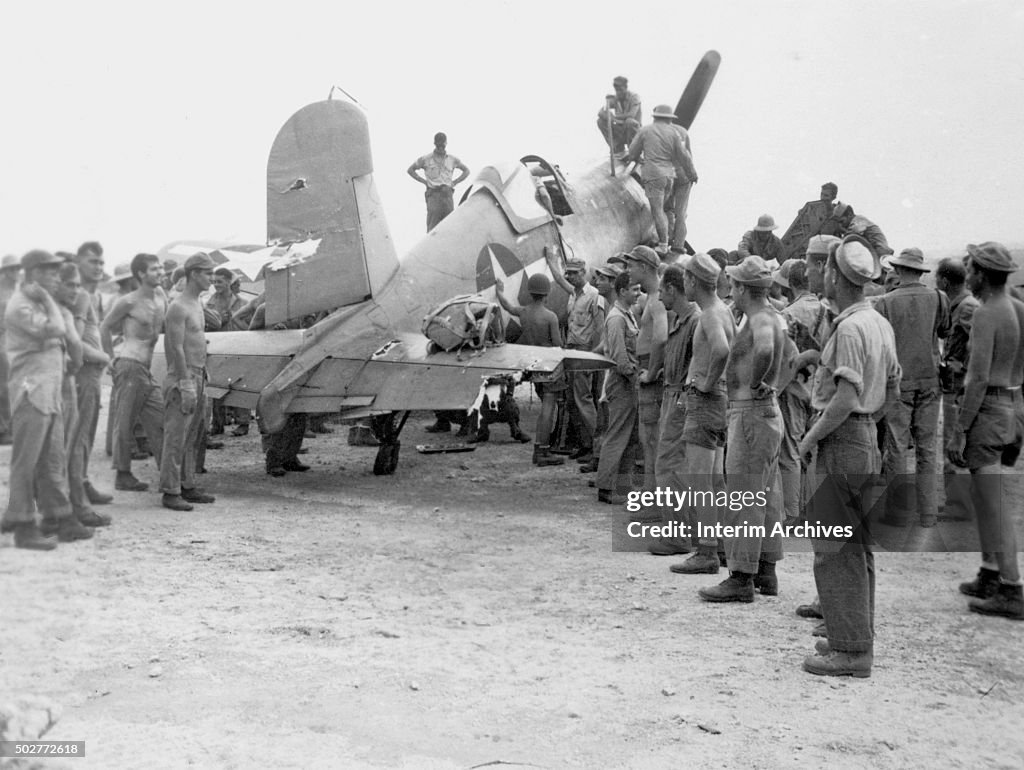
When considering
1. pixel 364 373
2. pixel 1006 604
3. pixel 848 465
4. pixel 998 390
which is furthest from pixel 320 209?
pixel 1006 604

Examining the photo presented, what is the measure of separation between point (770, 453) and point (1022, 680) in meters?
1.65

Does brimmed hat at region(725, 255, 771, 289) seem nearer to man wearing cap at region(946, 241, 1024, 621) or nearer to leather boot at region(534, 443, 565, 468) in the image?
man wearing cap at region(946, 241, 1024, 621)

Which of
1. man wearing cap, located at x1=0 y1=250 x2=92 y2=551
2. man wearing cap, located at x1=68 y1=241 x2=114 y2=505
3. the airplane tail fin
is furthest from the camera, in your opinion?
the airplane tail fin

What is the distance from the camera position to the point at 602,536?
280 inches

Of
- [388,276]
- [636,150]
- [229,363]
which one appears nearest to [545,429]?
[388,276]

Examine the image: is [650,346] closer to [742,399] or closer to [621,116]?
[742,399]

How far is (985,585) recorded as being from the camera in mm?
5578

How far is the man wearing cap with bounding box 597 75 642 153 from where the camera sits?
12.4 metres

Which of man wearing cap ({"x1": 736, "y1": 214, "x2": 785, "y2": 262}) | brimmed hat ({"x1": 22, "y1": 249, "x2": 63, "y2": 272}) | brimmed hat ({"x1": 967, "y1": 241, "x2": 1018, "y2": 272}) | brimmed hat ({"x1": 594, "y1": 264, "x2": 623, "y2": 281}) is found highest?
man wearing cap ({"x1": 736, "y1": 214, "x2": 785, "y2": 262})

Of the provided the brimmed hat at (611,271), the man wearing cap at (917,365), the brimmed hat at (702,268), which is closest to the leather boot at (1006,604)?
the man wearing cap at (917,365)

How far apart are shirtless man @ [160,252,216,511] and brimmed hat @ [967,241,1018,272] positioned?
5.26m

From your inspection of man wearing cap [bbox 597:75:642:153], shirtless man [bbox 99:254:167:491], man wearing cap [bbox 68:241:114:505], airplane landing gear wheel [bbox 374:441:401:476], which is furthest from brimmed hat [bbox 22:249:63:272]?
man wearing cap [bbox 597:75:642:153]

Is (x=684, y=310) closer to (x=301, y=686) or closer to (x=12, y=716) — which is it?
(x=301, y=686)

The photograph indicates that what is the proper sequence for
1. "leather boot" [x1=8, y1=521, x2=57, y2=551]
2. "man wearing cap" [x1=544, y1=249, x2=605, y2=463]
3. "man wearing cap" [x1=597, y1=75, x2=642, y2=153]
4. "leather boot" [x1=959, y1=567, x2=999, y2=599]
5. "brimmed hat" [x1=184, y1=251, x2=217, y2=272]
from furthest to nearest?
1. "man wearing cap" [x1=597, y1=75, x2=642, y2=153]
2. "man wearing cap" [x1=544, y1=249, x2=605, y2=463]
3. "brimmed hat" [x1=184, y1=251, x2=217, y2=272]
4. "leather boot" [x1=959, y1=567, x2=999, y2=599]
5. "leather boot" [x1=8, y1=521, x2=57, y2=551]
